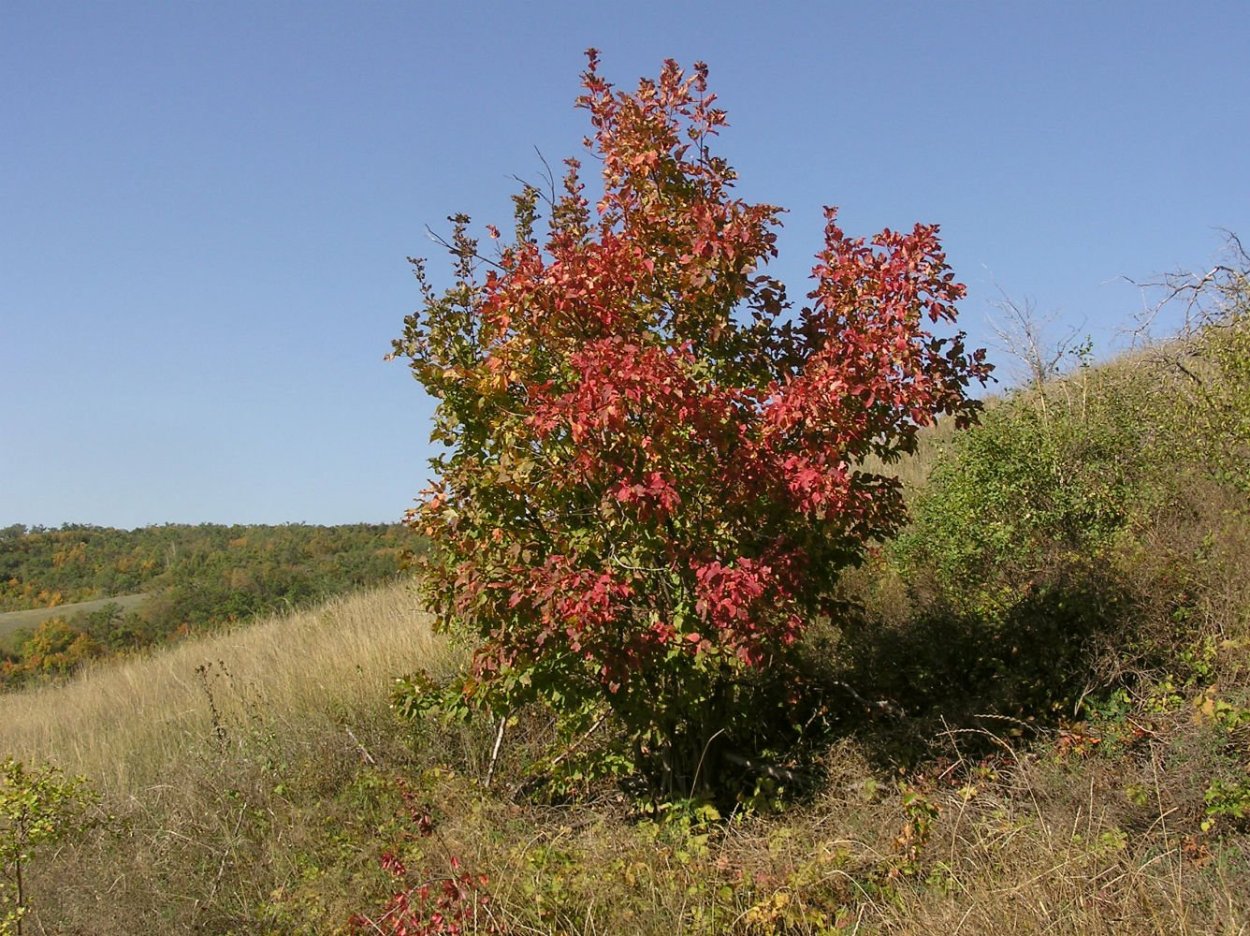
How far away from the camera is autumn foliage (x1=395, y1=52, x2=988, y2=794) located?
428cm

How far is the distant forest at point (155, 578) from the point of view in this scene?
24203mm

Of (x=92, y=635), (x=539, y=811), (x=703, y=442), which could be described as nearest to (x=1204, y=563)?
(x=703, y=442)

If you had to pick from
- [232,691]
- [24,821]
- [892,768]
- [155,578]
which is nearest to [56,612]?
[155,578]

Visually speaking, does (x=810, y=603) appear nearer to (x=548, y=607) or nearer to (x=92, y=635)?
(x=548, y=607)

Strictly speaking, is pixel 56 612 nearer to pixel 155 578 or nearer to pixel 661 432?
pixel 155 578

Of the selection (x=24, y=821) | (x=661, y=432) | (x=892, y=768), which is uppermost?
(x=661, y=432)

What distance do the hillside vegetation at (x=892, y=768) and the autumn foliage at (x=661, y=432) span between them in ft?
2.94

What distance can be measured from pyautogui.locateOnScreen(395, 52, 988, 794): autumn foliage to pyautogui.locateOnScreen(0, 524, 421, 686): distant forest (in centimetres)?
1059

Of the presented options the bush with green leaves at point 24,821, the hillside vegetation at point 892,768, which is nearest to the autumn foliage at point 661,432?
the hillside vegetation at point 892,768

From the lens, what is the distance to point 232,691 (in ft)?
29.4

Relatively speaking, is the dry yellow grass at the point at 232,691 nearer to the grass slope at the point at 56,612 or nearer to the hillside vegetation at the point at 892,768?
the hillside vegetation at the point at 892,768

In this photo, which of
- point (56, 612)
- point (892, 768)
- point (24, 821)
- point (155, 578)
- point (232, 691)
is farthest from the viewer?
point (155, 578)

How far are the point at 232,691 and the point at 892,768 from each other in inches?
235

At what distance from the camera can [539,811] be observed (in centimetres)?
607
